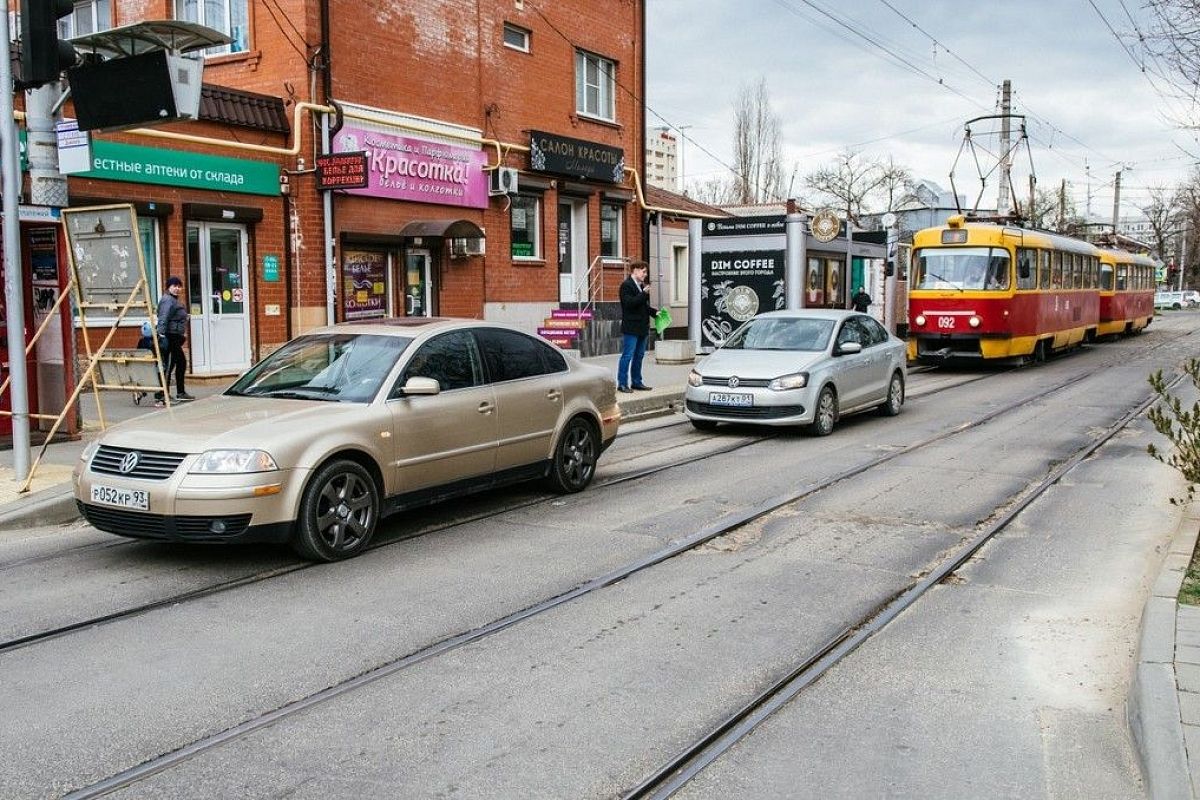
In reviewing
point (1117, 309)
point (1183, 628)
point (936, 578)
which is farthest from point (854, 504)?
point (1117, 309)

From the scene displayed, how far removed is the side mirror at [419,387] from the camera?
24.7 feet

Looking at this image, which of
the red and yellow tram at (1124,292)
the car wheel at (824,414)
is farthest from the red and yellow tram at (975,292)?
the car wheel at (824,414)

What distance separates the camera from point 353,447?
23.2 feet

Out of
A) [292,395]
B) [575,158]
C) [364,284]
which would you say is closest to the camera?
[292,395]

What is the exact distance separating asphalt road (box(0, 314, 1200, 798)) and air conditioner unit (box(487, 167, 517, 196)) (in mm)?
14327

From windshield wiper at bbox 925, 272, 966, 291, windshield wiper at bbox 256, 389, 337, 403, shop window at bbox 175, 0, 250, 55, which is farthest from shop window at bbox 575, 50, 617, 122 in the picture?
windshield wiper at bbox 256, 389, 337, 403

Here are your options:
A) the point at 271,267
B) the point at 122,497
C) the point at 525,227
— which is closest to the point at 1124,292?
the point at 525,227

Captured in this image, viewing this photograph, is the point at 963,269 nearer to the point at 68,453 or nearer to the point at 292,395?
the point at 68,453

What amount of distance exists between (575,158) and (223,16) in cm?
842

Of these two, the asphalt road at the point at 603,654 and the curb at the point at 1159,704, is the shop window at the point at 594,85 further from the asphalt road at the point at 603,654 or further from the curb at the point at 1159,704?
the curb at the point at 1159,704

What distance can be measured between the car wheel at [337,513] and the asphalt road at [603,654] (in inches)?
5.7

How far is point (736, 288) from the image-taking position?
76.3ft

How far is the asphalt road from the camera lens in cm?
403

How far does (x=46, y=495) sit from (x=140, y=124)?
3.41m
